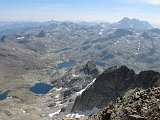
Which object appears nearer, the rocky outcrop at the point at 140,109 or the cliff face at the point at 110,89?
the rocky outcrop at the point at 140,109

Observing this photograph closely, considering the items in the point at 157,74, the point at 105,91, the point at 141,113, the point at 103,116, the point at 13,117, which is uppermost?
the point at 141,113

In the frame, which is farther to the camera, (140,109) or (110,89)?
(110,89)

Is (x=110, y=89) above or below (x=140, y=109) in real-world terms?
below

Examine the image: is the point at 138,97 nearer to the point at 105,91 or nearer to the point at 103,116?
the point at 103,116

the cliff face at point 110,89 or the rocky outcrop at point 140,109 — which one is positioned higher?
the rocky outcrop at point 140,109

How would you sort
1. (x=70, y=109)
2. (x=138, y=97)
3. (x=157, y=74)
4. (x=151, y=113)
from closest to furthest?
(x=151, y=113), (x=138, y=97), (x=157, y=74), (x=70, y=109)

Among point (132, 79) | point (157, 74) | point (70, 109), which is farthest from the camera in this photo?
point (70, 109)

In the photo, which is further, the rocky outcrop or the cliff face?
the cliff face

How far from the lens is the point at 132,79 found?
18138 cm

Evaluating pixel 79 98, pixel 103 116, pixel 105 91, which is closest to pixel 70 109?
pixel 79 98

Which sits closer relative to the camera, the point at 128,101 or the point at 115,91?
the point at 128,101

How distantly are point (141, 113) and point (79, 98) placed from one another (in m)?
149

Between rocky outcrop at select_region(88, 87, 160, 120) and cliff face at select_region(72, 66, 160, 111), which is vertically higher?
rocky outcrop at select_region(88, 87, 160, 120)

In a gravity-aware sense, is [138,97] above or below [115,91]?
above
